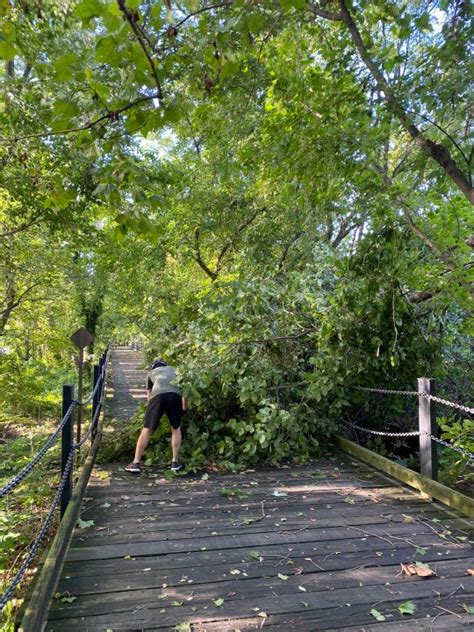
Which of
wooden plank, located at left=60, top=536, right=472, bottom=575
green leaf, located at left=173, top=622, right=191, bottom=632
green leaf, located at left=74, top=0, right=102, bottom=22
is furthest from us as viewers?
wooden plank, located at left=60, top=536, right=472, bottom=575

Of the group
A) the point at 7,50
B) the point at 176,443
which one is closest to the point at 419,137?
the point at 7,50

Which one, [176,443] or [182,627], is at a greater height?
[176,443]

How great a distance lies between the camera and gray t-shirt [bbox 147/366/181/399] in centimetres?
640

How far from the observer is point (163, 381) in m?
6.48

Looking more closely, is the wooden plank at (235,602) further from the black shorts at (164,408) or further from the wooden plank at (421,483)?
the black shorts at (164,408)

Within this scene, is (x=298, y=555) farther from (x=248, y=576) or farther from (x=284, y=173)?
(x=284, y=173)

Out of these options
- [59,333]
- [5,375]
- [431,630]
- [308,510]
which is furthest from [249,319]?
[59,333]

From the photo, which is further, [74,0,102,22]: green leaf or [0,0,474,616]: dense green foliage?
[0,0,474,616]: dense green foliage

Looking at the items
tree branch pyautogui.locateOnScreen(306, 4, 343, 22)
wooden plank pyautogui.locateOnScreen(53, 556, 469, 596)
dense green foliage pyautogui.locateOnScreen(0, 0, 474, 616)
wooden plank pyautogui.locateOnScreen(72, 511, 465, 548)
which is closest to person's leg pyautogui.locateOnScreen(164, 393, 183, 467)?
dense green foliage pyautogui.locateOnScreen(0, 0, 474, 616)

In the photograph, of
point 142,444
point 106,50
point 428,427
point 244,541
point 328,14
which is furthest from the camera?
Result: point 142,444

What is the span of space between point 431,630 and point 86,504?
3.36 m

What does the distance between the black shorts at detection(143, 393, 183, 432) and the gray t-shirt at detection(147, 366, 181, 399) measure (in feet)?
0.23

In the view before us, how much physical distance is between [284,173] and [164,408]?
11.3 ft

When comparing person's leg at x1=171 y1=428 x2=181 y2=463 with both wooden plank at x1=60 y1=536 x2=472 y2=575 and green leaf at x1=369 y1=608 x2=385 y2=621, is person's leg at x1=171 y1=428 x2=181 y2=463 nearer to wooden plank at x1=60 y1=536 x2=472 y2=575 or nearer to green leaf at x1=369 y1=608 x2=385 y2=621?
wooden plank at x1=60 y1=536 x2=472 y2=575
